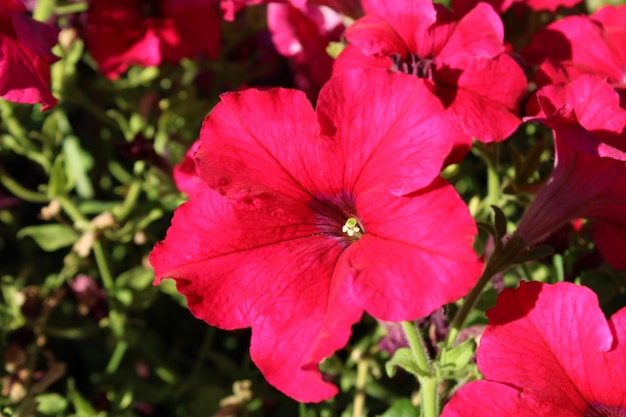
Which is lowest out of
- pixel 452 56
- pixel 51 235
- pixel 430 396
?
pixel 51 235

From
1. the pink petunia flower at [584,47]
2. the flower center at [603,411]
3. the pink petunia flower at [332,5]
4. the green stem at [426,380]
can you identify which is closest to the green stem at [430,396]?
the green stem at [426,380]

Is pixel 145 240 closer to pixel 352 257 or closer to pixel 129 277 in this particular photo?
pixel 129 277

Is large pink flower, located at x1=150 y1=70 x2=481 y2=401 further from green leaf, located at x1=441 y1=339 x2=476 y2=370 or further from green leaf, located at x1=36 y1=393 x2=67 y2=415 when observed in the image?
green leaf, located at x1=36 y1=393 x2=67 y2=415

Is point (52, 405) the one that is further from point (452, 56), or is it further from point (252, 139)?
point (452, 56)

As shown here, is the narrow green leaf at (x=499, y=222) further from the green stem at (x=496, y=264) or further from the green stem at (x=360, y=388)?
the green stem at (x=360, y=388)

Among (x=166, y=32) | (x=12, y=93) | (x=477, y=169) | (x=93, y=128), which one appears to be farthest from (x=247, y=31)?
(x=12, y=93)

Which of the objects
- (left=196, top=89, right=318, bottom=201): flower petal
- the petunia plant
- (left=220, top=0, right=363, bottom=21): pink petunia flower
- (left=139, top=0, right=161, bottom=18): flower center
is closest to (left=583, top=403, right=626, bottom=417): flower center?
the petunia plant

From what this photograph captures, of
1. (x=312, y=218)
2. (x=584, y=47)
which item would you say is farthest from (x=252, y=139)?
(x=584, y=47)
